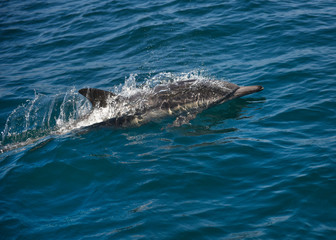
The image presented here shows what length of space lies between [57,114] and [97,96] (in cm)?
269

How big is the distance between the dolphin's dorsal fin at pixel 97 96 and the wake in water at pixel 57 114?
0.21 m

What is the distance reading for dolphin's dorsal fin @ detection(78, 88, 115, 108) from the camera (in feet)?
30.7

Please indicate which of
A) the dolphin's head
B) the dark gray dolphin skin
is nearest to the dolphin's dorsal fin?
the dark gray dolphin skin

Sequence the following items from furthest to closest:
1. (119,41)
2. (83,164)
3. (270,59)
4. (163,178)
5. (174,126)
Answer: (119,41) → (270,59) → (174,126) → (83,164) → (163,178)

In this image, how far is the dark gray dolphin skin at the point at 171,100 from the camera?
9742mm

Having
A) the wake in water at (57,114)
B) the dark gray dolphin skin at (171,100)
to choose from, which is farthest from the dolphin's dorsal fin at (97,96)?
the wake in water at (57,114)

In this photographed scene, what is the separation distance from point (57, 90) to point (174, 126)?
5.93 m

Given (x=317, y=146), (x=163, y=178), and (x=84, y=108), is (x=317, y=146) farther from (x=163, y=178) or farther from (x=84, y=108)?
(x=84, y=108)

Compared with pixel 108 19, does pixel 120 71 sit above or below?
below

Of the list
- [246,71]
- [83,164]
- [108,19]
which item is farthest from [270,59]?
[108,19]

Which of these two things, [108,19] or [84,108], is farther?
[108,19]

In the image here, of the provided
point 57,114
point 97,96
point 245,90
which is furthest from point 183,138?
point 57,114

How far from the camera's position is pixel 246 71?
12.1 metres

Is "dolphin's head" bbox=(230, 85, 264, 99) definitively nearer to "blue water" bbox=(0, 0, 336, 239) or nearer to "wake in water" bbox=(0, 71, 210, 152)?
"blue water" bbox=(0, 0, 336, 239)
